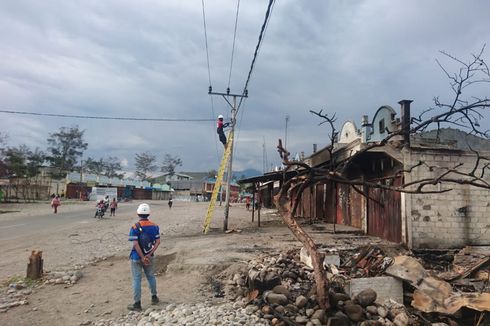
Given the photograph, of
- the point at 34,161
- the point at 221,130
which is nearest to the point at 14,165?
the point at 34,161

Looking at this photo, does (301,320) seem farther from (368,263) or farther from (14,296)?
(14,296)

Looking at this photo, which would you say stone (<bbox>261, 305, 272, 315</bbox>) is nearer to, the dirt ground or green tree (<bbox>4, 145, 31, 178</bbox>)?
the dirt ground

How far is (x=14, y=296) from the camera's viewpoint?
7609mm

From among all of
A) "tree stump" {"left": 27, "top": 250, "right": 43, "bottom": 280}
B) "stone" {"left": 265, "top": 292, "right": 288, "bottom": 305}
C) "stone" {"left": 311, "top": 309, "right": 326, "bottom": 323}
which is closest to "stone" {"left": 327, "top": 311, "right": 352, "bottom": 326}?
"stone" {"left": 311, "top": 309, "right": 326, "bottom": 323}

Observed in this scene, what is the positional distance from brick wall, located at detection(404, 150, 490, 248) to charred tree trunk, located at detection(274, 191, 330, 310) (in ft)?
22.1

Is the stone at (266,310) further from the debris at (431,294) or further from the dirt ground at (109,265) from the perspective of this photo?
the debris at (431,294)

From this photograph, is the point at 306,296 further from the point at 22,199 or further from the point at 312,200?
the point at 22,199

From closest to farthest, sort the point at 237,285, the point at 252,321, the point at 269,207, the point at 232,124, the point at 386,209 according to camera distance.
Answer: the point at 252,321 < the point at 237,285 < the point at 386,209 < the point at 232,124 < the point at 269,207

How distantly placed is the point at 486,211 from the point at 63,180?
61.1 meters

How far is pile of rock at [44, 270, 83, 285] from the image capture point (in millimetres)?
8719

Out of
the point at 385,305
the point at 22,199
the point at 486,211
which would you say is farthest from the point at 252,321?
the point at 22,199

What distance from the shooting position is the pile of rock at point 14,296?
23.2ft

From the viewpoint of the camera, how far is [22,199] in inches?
1890

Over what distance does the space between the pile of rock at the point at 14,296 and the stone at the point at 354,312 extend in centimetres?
585
